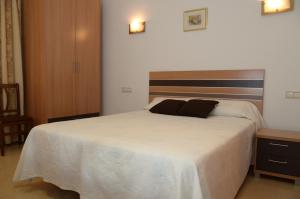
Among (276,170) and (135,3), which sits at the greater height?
(135,3)

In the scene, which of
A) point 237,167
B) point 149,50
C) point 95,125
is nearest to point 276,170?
point 237,167

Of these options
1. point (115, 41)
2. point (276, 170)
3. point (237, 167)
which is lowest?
point (276, 170)

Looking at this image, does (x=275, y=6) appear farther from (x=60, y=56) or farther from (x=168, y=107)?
(x=60, y=56)

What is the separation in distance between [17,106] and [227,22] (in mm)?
3297

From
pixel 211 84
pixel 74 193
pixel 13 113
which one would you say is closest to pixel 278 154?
pixel 211 84

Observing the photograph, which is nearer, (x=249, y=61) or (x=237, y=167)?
(x=237, y=167)

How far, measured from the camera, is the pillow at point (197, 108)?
9.73 ft

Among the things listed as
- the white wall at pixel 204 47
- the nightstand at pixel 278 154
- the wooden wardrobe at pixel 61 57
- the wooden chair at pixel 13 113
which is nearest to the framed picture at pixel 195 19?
the white wall at pixel 204 47

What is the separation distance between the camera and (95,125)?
7.81 feet

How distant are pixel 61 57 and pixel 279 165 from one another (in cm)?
322

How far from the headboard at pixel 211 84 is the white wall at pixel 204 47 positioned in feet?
0.30

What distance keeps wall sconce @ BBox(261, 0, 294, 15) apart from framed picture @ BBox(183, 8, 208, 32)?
0.76m

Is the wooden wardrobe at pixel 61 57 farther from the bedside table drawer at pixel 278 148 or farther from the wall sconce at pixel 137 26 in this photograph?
the bedside table drawer at pixel 278 148

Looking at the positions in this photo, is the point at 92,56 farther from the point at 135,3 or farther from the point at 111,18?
the point at 135,3
